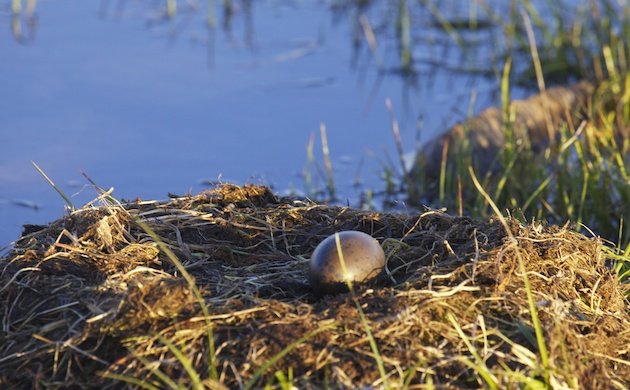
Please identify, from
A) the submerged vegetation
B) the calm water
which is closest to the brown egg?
the submerged vegetation

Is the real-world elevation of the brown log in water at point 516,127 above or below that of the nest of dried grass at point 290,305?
below

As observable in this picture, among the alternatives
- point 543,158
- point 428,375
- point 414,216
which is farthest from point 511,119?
point 428,375

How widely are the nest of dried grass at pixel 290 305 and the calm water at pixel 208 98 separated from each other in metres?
1.88

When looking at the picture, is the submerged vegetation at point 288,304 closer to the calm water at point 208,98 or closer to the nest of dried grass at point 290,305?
the nest of dried grass at point 290,305

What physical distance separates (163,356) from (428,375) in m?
0.75

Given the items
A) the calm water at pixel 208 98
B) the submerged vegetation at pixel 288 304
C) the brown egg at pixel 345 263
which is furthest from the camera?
the calm water at pixel 208 98

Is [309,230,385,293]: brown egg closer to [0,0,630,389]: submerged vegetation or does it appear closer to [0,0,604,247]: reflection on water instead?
[0,0,630,389]: submerged vegetation

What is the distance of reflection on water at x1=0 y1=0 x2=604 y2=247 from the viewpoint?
666 centimetres

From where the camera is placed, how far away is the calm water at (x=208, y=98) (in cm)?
663

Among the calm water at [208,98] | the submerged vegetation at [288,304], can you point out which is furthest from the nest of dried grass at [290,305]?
the calm water at [208,98]

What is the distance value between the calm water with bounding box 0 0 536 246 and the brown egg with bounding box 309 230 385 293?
2.32 m

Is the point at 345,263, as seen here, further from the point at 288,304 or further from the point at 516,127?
the point at 516,127

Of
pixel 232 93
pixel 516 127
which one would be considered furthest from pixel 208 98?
pixel 516 127

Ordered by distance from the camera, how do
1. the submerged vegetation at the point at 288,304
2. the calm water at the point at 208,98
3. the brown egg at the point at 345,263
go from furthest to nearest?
the calm water at the point at 208,98 → the brown egg at the point at 345,263 → the submerged vegetation at the point at 288,304
